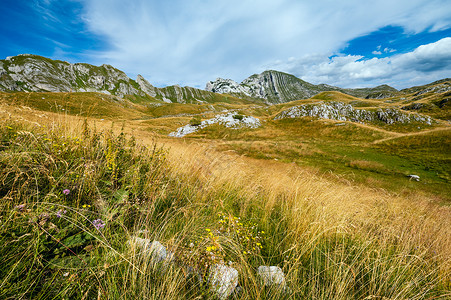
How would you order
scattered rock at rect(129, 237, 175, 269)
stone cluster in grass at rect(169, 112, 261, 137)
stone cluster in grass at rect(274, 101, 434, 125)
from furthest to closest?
stone cluster in grass at rect(274, 101, 434, 125)
stone cluster in grass at rect(169, 112, 261, 137)
scattered rock at rect(129, 237, 175, 269)

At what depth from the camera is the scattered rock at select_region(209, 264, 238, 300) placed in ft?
5.75

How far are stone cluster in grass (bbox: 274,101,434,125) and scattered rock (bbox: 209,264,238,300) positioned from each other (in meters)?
48.7

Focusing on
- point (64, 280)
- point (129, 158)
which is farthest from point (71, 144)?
point (64, 280)

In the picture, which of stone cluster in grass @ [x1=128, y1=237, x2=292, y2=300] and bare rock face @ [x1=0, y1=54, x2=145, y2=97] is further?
bare rock face @ [x1=0, y1=54, x2=145, y2=97]

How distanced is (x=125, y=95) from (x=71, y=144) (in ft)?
752

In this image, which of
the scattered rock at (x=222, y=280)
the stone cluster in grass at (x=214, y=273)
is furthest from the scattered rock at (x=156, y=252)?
the scattered rock at (x=222, y=280)

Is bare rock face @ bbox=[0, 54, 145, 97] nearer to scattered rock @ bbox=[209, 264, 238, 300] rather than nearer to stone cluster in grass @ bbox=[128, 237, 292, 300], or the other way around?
stone cluster in grass @ bbox=[128, 237, 292, 300]

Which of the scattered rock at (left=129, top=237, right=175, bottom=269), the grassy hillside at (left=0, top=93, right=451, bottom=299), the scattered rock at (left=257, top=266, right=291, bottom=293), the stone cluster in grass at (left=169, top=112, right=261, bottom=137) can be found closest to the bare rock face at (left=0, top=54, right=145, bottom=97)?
the stone cluster in grass at (left=169, top=112, right=261, bottom=137)

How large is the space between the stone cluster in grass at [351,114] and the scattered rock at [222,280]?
4874 cm

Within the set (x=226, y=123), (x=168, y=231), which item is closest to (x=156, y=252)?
(x=168, y=231)

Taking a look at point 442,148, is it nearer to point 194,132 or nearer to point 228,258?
point 228,258

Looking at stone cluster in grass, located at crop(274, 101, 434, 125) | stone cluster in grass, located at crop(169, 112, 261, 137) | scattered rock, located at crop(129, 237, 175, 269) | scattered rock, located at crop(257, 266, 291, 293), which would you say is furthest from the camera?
stone cluster in grass, located at crop(274, 101, 434, 125)

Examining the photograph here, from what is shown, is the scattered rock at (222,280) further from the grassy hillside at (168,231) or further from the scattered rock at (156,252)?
the scattered rock at (156,252)

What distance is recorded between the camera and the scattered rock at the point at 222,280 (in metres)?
1.75
